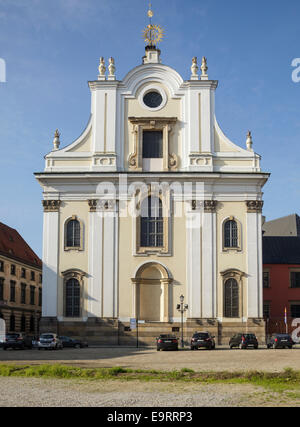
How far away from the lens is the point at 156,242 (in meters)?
47.6

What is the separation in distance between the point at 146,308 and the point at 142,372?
27678mm

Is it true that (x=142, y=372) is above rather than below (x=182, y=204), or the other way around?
below

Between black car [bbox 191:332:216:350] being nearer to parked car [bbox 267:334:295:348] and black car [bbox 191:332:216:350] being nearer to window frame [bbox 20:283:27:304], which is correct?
parked car [bbox 267:334:295:348]

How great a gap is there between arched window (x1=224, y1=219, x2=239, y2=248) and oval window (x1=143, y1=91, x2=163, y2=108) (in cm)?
1119

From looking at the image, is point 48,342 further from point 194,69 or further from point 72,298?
point 194,69

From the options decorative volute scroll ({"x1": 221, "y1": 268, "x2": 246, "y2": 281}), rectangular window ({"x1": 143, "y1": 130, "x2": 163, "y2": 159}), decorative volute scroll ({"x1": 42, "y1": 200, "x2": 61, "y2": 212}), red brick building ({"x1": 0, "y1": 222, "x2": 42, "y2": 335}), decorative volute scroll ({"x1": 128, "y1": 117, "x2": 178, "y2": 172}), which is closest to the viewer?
decorative volute scroll ({"x1": 221, "y1": 268, "x2": 246, "y2": 281})

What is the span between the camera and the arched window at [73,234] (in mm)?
47562

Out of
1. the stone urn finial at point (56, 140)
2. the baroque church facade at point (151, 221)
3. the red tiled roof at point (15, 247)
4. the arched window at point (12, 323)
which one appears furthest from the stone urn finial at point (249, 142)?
the arched window at point (12, 323)

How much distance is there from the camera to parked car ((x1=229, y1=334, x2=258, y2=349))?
4131cm

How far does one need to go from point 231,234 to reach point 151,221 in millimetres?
6227

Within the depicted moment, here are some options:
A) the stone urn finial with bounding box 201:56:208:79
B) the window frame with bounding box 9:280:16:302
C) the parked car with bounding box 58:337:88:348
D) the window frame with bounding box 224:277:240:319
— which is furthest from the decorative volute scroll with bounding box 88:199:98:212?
the window frame with bounding box 9:280:16:302
